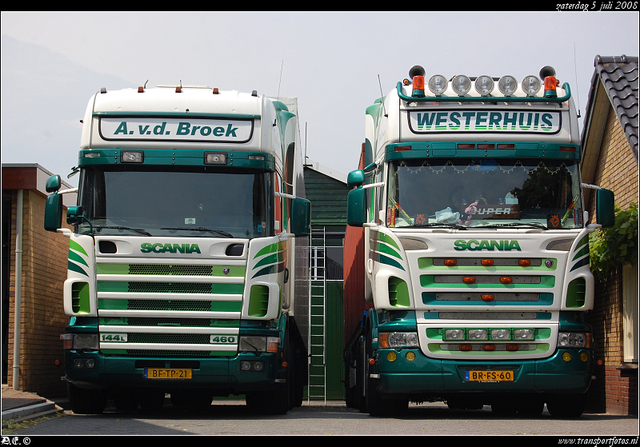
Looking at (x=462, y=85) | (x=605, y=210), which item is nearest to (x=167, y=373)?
(x=462, y=85)

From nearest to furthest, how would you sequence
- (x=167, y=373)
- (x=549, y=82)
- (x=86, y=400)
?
(x=167, y=373), (x=549, y=82), (x=86, y=400)

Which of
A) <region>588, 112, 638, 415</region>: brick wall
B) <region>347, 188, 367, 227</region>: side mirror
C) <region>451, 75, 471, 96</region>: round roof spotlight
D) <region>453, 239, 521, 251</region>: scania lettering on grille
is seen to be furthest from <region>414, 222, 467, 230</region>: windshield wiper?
<region>588, 112, 638, 415</region>: brick wall

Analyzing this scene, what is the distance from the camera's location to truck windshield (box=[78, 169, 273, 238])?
974 cm

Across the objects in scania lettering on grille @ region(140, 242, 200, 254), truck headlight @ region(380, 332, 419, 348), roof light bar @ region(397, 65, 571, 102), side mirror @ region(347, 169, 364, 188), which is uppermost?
roof light bar @ region(397, 65, 571, 102)

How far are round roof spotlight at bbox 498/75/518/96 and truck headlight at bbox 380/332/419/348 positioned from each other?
3.19m

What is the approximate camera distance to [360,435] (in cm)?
778

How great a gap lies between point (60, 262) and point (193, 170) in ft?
18.9

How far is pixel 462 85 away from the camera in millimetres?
10219

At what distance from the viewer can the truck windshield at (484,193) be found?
973 cm

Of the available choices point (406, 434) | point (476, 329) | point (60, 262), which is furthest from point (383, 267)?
point (60, 262)

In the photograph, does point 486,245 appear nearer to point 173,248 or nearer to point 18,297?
point 173,248

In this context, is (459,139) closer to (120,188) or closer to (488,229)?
(488,229)

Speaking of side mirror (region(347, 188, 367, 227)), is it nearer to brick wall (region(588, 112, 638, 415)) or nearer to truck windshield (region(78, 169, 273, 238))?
truck windshield (region(78, 169, 273, 238))

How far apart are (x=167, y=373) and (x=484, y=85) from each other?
17.0 feet
